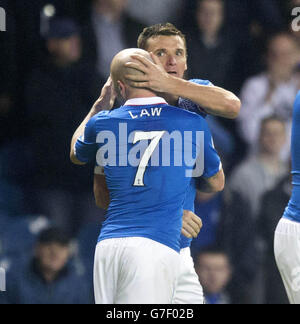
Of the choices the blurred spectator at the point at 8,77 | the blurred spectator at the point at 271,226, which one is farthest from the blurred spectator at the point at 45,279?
the blurred spectator at the point at 271,226

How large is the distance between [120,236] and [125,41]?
7.63ft

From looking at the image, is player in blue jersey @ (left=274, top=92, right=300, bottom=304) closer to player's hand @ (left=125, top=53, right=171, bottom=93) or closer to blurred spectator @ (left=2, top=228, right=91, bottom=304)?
player's hand @ (left=125, top=53, right=171, bottom=93)

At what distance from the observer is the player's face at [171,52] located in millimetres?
3551

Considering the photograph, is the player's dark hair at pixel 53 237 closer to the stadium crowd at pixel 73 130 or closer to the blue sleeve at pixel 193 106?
the stadium crowd at pixel 73 130

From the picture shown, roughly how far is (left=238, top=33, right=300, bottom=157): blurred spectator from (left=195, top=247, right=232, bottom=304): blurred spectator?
930 millimetres

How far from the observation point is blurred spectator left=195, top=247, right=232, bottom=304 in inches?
187

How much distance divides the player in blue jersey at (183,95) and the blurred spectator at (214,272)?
4.59 feet

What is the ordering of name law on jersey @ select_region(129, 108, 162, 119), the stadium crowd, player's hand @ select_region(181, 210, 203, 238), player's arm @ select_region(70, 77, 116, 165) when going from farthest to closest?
the stadium crowd → player's arm @ select_region(70, 77, 116, 165) → player's hand @ select_region(181, 210, 203, 238) → name law on jersey @ select_region(129, 108, 162, 119)

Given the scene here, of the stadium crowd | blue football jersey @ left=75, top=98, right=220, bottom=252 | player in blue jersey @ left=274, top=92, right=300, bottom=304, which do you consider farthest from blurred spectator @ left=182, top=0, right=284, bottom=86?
blue football jersey @ left=75, top=98, right=220, bottom=252

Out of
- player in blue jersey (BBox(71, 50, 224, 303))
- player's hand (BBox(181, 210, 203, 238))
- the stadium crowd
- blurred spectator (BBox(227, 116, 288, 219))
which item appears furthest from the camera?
blurred spectator (BBox(227, 116, 288, 219))

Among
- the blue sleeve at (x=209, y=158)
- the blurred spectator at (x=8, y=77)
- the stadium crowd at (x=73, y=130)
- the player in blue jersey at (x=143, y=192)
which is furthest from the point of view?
the blurred spectator at (x=8, y=77)

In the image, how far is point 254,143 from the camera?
4945mm

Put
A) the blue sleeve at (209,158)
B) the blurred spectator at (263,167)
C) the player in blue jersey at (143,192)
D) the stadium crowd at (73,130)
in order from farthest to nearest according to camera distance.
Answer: the blurred spectator at (263,167), the stadium crowd at (73,130), the blue sleeve at (209,158), the player in blue jersey at (143,192)

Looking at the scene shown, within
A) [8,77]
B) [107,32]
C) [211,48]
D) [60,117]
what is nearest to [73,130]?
[60,117]
